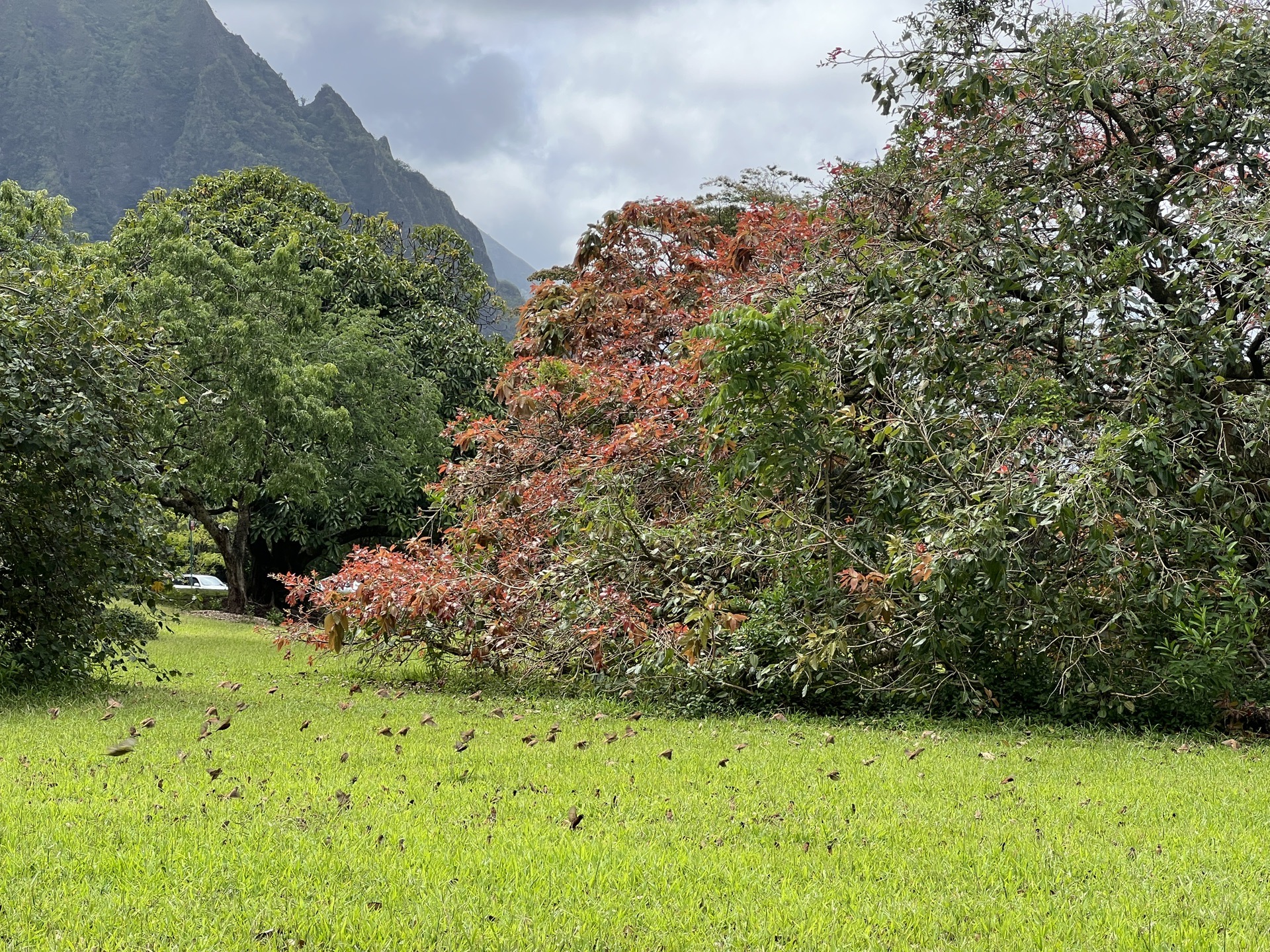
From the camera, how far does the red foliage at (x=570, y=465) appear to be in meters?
9.76

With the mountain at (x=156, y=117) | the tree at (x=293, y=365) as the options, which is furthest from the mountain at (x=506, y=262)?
the tree at (x=293, y=365)

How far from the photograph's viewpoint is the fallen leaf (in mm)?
5805

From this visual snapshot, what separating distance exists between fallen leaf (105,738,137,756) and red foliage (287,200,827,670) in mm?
3813

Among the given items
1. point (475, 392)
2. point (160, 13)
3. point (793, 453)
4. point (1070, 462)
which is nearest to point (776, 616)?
point (793, 453)

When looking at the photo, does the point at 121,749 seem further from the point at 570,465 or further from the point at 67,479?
the point at 570,465

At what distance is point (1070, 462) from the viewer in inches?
296

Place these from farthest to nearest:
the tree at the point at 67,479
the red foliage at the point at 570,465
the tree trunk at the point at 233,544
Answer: the tree trunk at the point at 233,544, the red foliage at the point at 570,465, the tree at the point at 67,479

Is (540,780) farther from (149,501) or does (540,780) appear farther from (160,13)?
(160,13)

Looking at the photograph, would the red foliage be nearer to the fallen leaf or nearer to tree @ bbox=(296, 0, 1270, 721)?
tree @ bbox=(296, 0, 1270, 721)

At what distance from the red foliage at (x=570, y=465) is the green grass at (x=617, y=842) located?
8.96 feet

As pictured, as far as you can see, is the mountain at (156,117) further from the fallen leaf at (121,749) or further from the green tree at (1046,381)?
the fallen leaf at (121,749)

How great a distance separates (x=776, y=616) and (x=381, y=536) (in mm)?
19362

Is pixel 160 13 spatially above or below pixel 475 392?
above

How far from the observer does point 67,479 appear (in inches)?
332
